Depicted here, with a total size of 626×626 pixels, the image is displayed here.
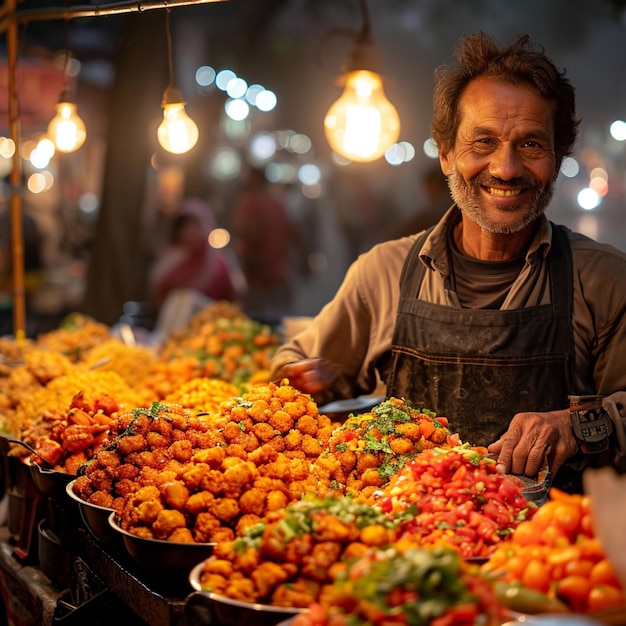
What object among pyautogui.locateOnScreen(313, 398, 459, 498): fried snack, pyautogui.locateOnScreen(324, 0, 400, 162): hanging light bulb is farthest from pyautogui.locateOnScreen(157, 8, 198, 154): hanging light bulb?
pyautogui.locateOnScreen(313, 398, 459, 498): fried snack

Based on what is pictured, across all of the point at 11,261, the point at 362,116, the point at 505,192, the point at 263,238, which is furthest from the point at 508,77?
the point at 11,261

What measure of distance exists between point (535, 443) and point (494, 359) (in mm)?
443

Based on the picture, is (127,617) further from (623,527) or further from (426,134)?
(426,134)

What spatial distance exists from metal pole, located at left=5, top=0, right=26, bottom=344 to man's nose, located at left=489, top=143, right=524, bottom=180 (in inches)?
152

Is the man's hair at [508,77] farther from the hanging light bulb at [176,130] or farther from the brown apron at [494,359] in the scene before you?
the hanging light bulb at [176,130]

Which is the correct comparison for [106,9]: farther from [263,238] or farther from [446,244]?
[263,238]

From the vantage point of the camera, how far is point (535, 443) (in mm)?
2938

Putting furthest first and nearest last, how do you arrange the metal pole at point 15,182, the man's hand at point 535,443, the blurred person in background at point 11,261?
the blurred person in background at point 11,261 → the metal pole at point 15,182 → the man's hand at point 535,443

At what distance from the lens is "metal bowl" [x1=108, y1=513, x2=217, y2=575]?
2375 mm

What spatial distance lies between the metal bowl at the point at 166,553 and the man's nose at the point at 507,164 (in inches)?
70.3

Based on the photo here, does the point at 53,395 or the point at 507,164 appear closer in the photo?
the point at 507,164

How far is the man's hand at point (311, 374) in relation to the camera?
3.58m

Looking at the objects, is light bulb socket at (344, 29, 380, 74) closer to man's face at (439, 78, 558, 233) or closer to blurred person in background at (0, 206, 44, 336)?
man's face at (439, 78, 558, 233)

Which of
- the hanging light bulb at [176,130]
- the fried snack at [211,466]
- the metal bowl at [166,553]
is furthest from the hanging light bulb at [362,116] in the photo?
the metal bowl at [166,553]
